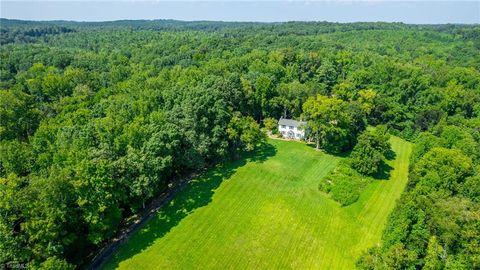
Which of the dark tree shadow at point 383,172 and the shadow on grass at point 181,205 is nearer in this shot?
the shadow on grass at point 181,205

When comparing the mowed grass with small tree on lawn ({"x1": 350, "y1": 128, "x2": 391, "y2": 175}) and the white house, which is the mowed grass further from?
the white house

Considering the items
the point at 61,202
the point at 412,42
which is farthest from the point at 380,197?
the point at 412,42

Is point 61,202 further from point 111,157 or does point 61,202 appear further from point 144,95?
point 144,95

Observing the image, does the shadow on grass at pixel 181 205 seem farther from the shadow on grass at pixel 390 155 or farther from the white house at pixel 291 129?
the shadow on grass at pixel 390 155

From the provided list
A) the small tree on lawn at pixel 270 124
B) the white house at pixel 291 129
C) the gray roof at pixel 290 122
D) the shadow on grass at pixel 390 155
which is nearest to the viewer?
the shadow on grass at pixel 390 155

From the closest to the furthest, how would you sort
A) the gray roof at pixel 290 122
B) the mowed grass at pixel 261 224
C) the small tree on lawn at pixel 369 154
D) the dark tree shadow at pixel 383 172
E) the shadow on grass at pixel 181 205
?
1. the mowed grass at pixel 261 224
2. the shadow on grass at pixel 181 205
3. the small tree on lawn at pixel 369 154
4. the dark tree shadow at pixel 383 172
5. the gray roof at pixel 290 122

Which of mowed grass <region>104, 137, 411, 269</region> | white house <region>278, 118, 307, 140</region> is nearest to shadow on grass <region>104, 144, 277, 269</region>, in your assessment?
mowed grass <region>104, 137, 411, 269</region>

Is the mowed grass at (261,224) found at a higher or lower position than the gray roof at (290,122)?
lower

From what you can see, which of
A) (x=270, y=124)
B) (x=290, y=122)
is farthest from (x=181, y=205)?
(x=290, y=122)

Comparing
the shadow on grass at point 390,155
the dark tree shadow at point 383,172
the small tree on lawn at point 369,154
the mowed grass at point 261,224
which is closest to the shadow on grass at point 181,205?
the mowed grass at point 261,224
